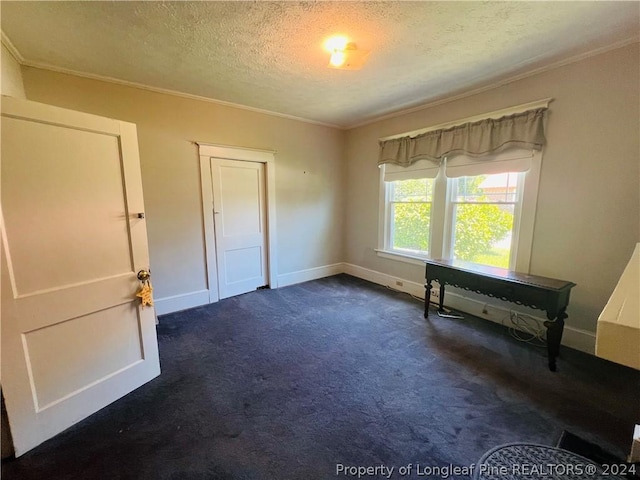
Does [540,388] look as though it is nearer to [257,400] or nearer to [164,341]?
[257,400]

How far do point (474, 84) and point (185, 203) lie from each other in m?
3.52

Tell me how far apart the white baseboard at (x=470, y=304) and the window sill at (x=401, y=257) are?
0.95ft

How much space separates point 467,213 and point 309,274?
8.33 feet

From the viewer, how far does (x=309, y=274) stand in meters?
4.60

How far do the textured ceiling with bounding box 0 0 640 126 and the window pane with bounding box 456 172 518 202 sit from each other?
0.98 m

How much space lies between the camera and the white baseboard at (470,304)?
246 centimetres

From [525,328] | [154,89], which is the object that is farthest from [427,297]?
[154,89]

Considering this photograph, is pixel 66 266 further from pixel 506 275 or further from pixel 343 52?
pixel 506 275

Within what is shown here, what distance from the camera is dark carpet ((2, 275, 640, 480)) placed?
146 cm

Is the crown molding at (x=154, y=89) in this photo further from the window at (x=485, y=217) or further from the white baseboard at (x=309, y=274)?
the window at (x=485, y=217)

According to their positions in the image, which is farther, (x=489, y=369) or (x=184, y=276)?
(x=184, y=276)

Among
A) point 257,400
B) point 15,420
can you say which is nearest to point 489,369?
point 257,400

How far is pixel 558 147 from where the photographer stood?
249 centimetres

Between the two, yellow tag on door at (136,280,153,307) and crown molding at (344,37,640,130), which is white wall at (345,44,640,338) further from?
yellow tag on door at (136,280,153,307)
